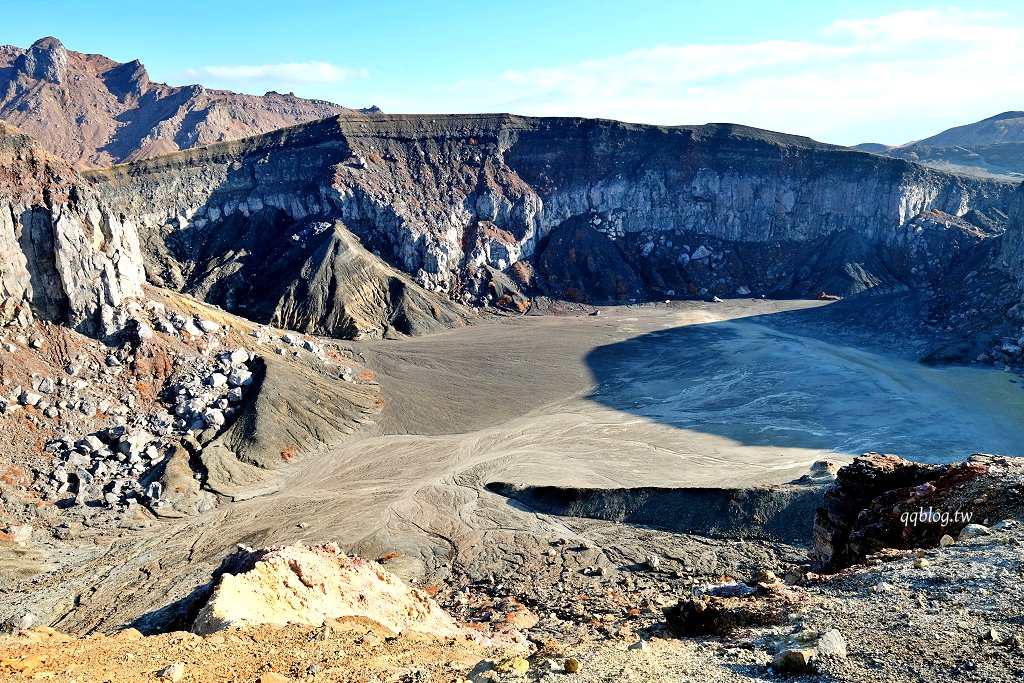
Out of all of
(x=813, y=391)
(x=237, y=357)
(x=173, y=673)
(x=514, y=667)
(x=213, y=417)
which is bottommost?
(x=213, y=417)

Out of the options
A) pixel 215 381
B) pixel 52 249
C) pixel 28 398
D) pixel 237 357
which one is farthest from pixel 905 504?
pixel 52 249

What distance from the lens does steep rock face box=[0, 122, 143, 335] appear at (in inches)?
1431

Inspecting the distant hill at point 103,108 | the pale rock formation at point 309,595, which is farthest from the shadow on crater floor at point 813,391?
the distant hill at point 103,108

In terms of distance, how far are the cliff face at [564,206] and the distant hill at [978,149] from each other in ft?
101

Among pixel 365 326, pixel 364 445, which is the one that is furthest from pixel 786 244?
pixel 364 445

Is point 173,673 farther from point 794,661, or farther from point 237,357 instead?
point 237,357

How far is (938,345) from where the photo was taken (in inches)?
2084

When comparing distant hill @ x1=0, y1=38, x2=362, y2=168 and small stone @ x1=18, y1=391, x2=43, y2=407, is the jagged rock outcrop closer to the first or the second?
small stone @ x1=18, y1=391, x2=43, y2=407

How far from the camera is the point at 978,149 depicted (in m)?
116

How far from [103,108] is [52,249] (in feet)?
364

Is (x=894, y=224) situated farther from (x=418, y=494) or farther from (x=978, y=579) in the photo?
(x=978, y=579)

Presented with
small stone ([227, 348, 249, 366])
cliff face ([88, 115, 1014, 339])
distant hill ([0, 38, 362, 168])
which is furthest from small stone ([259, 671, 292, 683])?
distant hill ([0, 38, 362, 168])

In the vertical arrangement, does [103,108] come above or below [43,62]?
below

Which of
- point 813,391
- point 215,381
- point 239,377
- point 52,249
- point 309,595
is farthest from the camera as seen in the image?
point 813,391
